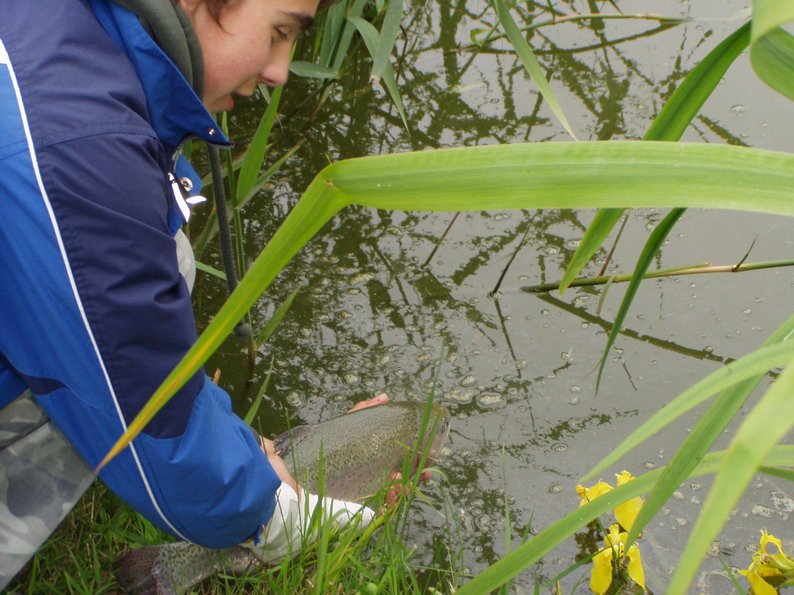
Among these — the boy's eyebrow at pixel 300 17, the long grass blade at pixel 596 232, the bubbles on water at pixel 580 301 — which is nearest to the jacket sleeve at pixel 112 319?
the boy's eyebrow at pixel 300 17

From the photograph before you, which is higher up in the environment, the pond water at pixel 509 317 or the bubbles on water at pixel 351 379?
the pond water at pixel 509 317

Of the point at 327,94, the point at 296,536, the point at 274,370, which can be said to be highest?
the point at 327,94

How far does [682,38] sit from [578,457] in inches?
103

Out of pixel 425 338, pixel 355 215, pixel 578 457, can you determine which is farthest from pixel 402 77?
pixel 578 457

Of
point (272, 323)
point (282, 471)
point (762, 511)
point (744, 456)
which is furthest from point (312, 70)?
point (744, 456)

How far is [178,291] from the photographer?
5.72ft

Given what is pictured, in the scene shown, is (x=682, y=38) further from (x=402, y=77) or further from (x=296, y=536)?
(x=296, y=536)

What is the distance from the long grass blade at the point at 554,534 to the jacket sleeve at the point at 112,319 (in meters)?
0.76

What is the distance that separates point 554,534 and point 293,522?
1.20 meters

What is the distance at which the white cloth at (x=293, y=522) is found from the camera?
2111mm

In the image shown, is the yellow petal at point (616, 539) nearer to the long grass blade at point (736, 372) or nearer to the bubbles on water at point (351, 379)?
the bubbles on water at point (351, 379)

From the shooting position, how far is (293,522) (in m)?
2.21

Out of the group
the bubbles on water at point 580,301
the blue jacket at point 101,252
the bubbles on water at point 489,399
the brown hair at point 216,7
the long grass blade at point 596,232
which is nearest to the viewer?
the long grass blade at point 596,232

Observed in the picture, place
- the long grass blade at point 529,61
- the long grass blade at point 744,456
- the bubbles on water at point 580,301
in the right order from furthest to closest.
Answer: the bubbles on water at point 580,301 < the long grass blade at point 529,61 < the long grass blade at point 744,456
